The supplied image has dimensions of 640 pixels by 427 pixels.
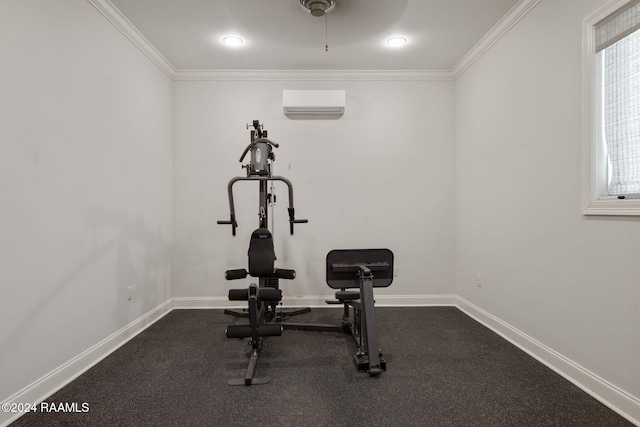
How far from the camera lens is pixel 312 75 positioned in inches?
143

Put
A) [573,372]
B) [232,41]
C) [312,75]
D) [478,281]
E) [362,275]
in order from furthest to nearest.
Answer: [312,75] → [478,281] → [232,41] → [362,275] → [573,372]

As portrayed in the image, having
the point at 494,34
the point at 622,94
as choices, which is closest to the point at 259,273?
the point at 622,94

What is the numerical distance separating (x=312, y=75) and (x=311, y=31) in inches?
32.4

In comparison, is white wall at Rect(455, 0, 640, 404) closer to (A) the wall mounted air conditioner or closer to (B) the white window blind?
(B) the white window blind

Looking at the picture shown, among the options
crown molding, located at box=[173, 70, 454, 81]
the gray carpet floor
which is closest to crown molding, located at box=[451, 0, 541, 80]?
crown molding, located at box=[173, 70, 454, 81]

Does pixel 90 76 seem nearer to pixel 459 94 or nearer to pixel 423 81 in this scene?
pixel 423 81

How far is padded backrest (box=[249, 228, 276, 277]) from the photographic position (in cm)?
264

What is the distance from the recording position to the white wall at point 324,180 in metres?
3.61

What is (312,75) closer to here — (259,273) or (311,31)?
(311,31)

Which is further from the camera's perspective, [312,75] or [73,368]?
[312,75]

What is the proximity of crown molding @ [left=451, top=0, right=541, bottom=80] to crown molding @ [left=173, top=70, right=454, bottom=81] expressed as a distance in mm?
220

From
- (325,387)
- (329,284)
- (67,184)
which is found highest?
(67,184)

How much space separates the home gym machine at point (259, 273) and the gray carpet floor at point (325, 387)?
22cm

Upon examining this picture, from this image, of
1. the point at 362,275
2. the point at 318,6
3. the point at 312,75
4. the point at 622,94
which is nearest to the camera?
the point at 622,94
